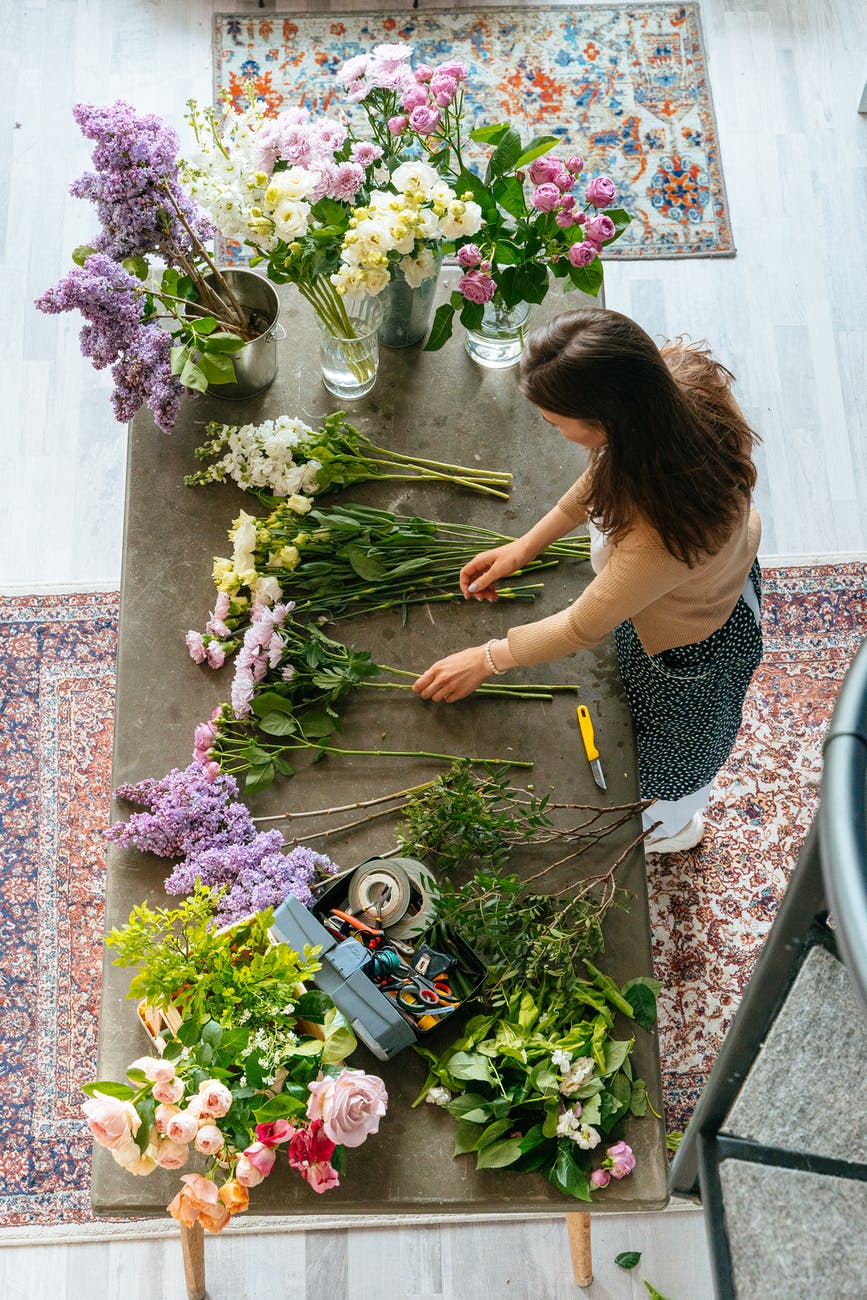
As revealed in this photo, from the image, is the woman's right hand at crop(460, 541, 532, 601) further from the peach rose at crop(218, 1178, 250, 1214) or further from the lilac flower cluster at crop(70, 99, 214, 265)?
the peach rose at crop(218, 1178, 250, 1214)

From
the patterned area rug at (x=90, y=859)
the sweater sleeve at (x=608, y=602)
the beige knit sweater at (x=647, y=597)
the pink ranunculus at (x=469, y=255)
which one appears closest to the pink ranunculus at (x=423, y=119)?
the pink ranunculus at (x=469, y=255)

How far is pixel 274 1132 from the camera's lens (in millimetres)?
1292

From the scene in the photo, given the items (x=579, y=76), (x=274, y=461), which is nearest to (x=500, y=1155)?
(x=274, y=461)

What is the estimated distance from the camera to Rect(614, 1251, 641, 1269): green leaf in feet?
7.60

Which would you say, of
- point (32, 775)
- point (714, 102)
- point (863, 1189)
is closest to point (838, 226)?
point (714, 102)

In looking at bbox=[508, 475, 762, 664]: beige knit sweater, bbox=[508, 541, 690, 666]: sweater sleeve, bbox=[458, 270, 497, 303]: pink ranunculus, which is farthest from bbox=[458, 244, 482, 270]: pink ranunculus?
bbox=[508, 541, 690, 666]: sweater sleeve

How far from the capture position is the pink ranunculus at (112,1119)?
4.00ft

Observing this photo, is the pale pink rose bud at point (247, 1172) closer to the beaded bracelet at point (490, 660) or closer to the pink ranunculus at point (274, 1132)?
the pink ranunculus at point (274, 1132)

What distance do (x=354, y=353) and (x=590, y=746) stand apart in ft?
2.46

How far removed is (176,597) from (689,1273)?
172 centimetres

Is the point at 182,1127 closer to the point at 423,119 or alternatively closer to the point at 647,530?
the point at 647,530

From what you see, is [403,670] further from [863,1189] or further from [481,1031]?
[863,1189]

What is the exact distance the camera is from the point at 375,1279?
2.34 meters

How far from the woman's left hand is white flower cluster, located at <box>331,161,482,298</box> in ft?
1.81
